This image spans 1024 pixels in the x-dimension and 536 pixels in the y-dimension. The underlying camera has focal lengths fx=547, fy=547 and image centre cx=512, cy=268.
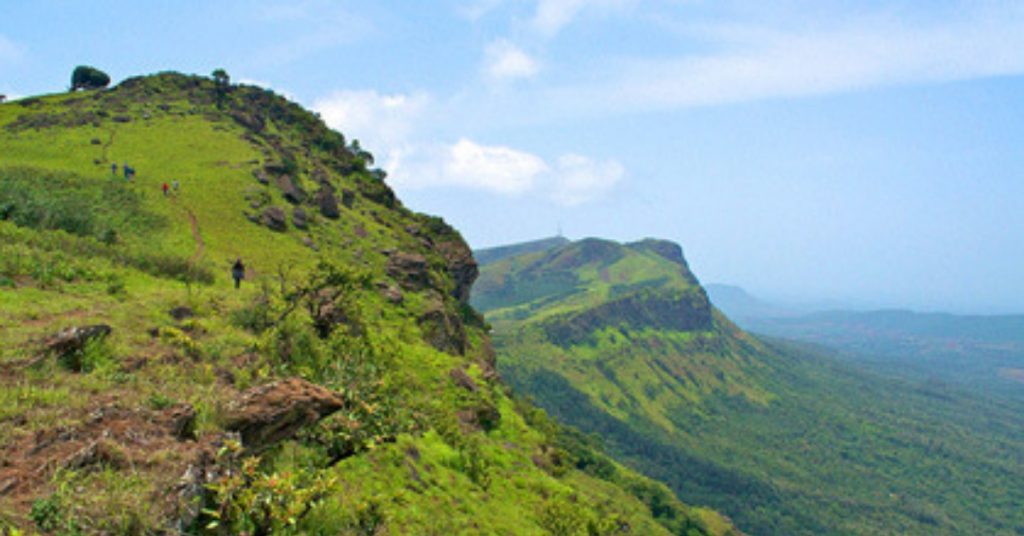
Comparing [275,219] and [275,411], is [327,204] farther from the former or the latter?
[275,411]

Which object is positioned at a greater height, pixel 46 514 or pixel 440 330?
pixel 440 330

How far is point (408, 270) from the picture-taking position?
61562 millimetres

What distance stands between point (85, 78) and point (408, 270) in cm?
10710

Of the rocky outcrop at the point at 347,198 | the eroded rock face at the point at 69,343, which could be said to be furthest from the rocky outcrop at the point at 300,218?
the eroded rock face at the point at 69,343

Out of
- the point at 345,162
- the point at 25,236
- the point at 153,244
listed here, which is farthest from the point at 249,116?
the point at 25,236

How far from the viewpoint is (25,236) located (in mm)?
30641

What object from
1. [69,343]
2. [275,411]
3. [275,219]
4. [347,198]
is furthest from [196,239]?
[275,411]

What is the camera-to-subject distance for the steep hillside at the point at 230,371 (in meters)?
10.8

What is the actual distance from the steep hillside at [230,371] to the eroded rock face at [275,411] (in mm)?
48

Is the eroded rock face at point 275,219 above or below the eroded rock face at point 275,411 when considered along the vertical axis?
above

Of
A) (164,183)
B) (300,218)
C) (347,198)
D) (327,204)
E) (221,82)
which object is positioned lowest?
(300,218)

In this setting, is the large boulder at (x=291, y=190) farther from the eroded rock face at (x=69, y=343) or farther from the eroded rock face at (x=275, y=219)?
the eroded rock face at (x=69, y=343)

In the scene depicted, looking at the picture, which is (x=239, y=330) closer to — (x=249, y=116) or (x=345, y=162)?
(x=345, y=162)

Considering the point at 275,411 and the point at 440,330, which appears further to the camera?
the point at 440,330
